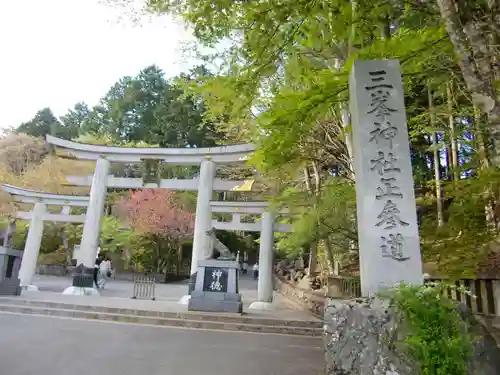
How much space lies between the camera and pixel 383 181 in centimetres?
449

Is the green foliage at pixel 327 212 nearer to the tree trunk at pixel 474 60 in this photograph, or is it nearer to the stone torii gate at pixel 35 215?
the tree trunk at pixel 474 60

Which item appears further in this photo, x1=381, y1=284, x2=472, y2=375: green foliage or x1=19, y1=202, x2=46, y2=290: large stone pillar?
x1=19, y1=202, x2=46, y2=290: large stone pillar

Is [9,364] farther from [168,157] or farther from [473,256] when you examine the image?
[168,157]

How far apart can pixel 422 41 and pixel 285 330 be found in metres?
7.47

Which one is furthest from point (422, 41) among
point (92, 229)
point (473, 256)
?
point (92, 229)

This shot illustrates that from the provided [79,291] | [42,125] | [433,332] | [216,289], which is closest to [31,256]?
[79,291]

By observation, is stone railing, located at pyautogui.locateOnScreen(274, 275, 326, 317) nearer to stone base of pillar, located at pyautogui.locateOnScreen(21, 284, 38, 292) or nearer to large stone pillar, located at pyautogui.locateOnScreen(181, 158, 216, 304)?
large stone pillar, located at pyautogui.locateOnScreen(181, 158, 216, 304)

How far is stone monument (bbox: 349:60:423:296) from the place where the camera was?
13.8 ft

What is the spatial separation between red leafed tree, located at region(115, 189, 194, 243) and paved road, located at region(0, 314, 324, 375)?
576 inches

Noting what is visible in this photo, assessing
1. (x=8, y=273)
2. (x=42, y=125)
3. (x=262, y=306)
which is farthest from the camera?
(x=42, y=125)

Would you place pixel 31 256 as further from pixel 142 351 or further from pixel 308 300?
pixel 142 351

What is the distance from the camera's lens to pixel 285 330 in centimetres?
924

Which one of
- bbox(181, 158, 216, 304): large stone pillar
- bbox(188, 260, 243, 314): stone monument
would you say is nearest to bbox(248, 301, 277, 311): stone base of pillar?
bbox(188, 260, 243, 314): stone monument

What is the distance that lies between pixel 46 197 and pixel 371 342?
1656 centimetres
